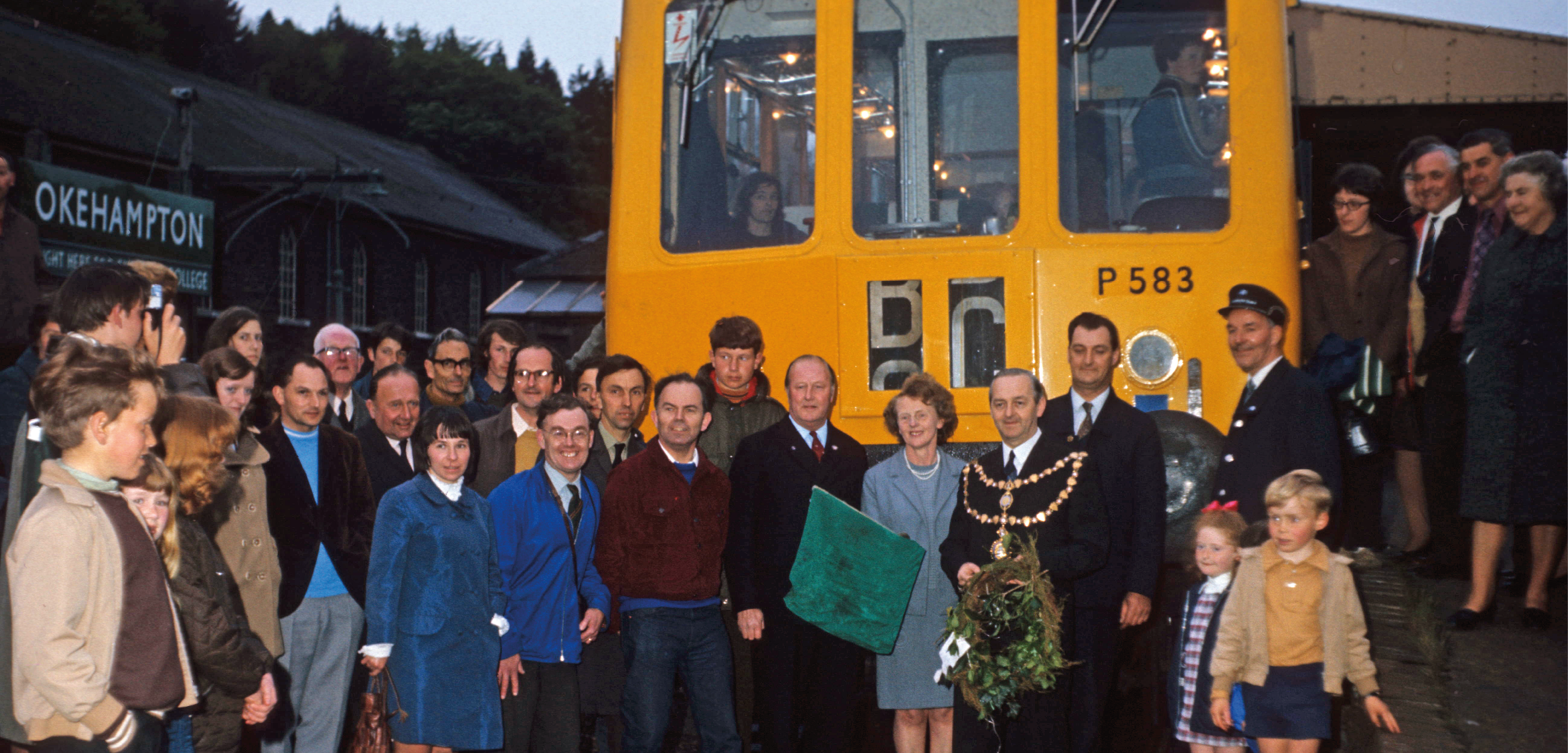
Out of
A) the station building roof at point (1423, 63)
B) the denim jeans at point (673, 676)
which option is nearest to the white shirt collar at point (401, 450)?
the denim jeans at point (673, 676)

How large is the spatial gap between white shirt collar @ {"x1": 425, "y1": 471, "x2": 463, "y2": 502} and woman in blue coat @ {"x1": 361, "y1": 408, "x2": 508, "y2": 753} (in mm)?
15

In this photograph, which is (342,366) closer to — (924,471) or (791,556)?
(791,556)

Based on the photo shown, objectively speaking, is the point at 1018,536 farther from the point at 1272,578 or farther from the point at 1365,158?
the point at 1365,158

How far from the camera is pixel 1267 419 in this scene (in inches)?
196

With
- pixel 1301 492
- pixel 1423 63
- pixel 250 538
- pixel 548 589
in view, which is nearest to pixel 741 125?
pixel 548 589

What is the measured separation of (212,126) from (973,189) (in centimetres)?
3278

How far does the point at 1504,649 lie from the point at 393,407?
4407 mm

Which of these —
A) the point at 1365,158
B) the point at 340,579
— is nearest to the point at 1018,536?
the point at 340,579

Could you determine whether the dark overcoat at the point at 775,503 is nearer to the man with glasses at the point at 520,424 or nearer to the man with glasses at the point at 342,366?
the man with glasses at the point at 520,424

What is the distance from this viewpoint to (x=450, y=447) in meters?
5.08

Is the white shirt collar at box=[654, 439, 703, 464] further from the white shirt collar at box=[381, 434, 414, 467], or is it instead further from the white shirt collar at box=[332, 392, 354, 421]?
the white shirt collar at box=[332, 392, 354, 421]

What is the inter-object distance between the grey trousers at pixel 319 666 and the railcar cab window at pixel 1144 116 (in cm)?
Answer: 333

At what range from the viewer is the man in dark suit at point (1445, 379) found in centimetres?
594

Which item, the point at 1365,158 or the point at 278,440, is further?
the point at 1365,158
